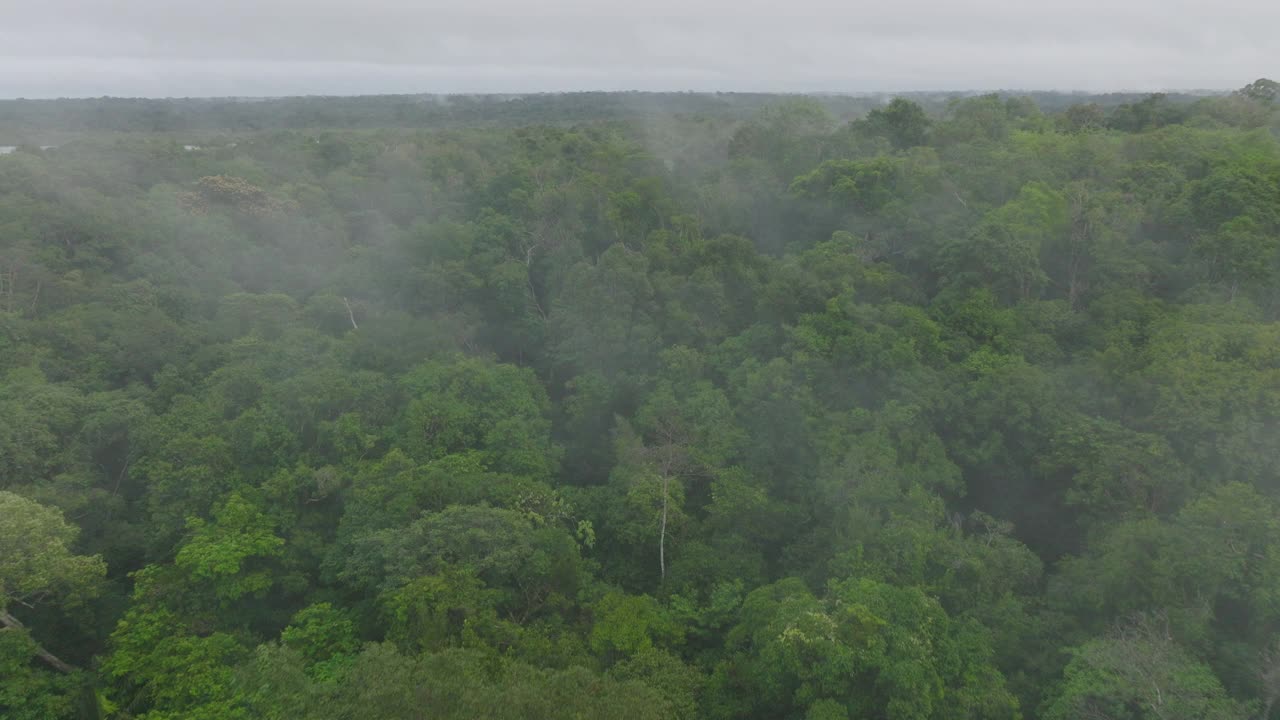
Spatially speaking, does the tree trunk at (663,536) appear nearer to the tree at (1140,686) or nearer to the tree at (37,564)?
the tree at (1140,686)

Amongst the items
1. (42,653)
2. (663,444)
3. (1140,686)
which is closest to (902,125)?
(663,444)

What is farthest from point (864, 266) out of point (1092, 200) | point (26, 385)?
point (26, 385)

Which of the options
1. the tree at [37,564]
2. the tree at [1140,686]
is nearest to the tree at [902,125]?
the tree at [1140,686]

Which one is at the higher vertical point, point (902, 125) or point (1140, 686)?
point (902, 125)

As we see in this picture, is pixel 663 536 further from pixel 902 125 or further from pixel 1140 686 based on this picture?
pixel 902 125

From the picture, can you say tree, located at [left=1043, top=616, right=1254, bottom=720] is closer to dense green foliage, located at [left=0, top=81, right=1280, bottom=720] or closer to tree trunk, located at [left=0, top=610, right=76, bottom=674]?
dense green foliage, located at [left=0, top=81, right=1280, bottom=720]
